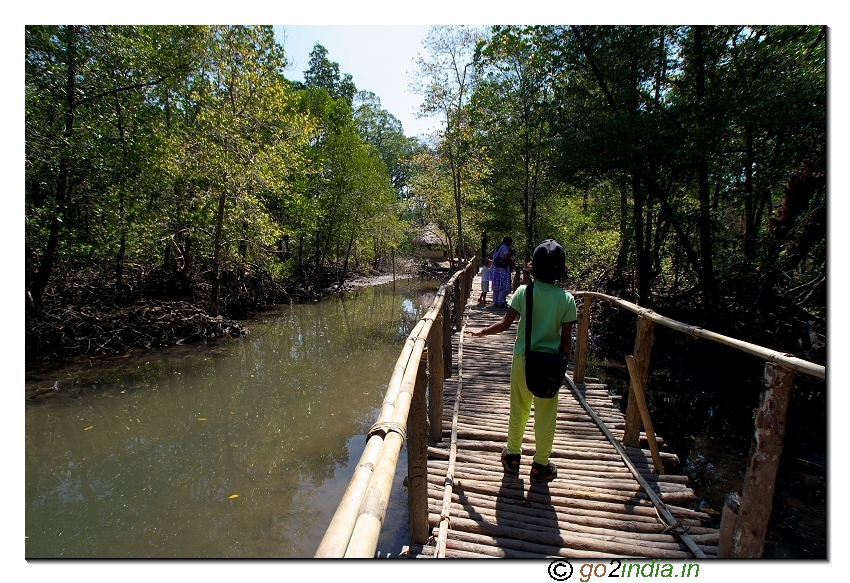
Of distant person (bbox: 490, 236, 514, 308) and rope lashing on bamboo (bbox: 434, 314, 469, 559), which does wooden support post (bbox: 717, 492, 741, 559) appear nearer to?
rope lashing on bamboo (bbox: 434, 314, 469, 559)

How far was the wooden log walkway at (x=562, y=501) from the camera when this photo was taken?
264cm

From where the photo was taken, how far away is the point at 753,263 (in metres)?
7.41

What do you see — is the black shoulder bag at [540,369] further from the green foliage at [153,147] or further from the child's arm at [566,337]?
the green foliage at [153,147]

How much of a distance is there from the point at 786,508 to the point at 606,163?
5.41 meters

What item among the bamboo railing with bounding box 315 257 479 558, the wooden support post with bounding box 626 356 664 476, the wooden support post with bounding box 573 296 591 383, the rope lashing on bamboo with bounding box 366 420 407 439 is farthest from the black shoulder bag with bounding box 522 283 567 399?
the wooden support post with bounding box 573 296 591 383

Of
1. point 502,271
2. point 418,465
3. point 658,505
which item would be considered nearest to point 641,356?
point 658,505

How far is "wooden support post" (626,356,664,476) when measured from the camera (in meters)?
3.35

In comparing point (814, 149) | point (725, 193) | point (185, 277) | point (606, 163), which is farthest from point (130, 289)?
point (814, 149)

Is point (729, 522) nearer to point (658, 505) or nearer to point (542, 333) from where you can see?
point (658, 505)

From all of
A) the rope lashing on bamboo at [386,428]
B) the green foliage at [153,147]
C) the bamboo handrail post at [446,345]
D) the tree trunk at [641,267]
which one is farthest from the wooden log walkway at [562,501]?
the green foliage at [153,147]

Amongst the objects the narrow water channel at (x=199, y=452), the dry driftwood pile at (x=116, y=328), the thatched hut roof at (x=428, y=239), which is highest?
the thatched hut roof at (x=428, y=239)
